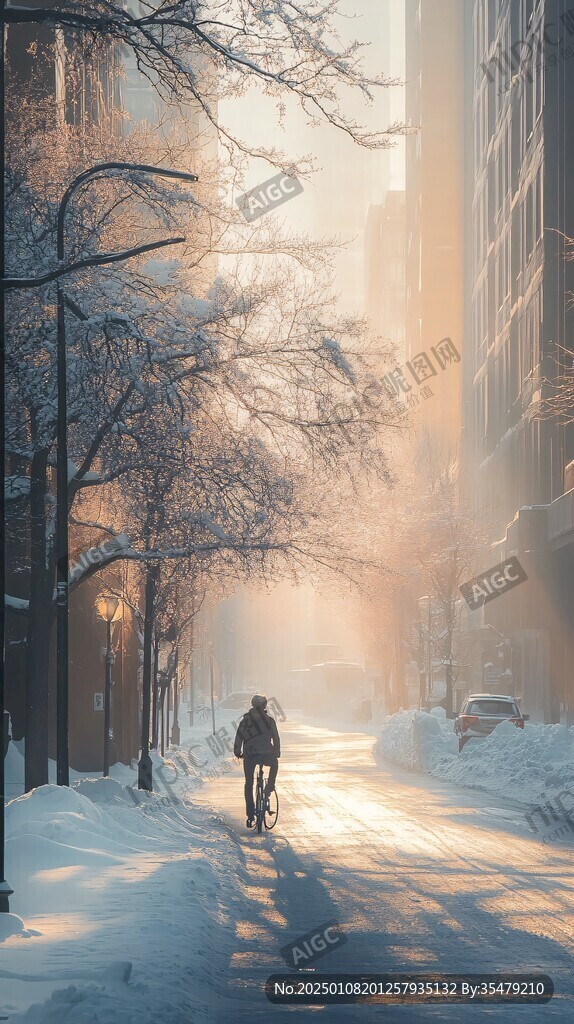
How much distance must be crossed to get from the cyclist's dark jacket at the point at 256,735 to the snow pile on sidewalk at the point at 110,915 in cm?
249

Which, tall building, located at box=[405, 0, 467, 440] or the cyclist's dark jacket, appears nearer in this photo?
the cyclist's dark jacket

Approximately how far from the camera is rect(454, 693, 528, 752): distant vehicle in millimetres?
36250

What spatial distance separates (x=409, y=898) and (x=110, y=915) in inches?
144

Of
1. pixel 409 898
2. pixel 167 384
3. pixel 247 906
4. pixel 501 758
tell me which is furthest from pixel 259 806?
pixel 501 758

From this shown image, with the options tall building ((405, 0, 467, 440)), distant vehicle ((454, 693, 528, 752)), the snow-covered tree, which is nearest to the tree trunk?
the snow-covered tree

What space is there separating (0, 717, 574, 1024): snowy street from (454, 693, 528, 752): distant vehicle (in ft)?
49.0

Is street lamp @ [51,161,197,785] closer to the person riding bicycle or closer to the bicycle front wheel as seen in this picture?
the person riding bicycle

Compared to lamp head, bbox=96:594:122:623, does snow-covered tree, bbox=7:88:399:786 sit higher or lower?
higher

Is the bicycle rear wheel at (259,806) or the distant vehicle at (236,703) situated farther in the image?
the distant vehicle at (236,703)

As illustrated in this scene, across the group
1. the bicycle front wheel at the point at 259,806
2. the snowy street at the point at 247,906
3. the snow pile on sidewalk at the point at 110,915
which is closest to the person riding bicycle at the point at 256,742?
the bicycle front wheel at the point at 259,806

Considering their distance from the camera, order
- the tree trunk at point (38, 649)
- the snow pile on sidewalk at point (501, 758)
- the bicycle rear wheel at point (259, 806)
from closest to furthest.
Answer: the bicycle rear wheel at point (259, 806)
the tree trunk at point (38, 649)
the snow pile on sidewalk at point (501, 758)

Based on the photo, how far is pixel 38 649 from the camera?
20953mm

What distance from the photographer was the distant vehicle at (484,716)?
36.2 m

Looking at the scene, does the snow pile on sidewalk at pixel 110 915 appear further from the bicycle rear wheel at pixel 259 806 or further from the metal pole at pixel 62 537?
the bicycle rear wheel at pixel 259 806
